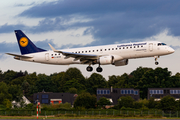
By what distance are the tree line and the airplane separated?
59.9 m

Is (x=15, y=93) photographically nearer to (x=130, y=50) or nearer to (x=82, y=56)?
(x=82, y=56)

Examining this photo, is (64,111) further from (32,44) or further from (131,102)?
(131,102)

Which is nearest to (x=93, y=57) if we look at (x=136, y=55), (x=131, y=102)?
(x=136, y=55)

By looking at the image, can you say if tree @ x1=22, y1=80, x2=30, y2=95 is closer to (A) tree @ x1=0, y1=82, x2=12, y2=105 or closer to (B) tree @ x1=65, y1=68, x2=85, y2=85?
(B) tree @ x1=65, y1=68, x2=85, y2=85

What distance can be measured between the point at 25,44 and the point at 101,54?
57.5 feet

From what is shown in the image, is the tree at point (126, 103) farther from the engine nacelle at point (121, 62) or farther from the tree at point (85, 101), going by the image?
the engine nacelle at point (121, 62)

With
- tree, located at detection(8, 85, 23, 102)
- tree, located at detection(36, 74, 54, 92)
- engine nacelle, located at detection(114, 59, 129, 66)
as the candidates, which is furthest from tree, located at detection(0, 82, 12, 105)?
engine nacelle, located at detection(114, 59, 129, 66)

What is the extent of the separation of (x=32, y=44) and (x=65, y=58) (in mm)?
11587

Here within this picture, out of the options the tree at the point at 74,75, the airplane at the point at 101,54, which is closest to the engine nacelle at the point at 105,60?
the airplane at the point at 101,54

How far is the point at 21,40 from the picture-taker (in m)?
70.6

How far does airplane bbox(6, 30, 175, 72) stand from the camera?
58.6m

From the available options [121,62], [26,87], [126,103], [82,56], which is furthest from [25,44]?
[26,87]

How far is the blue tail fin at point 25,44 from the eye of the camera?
6900 cm

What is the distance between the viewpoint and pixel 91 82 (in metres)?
172
